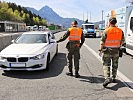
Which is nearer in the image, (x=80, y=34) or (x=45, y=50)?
(x=80, y=34)

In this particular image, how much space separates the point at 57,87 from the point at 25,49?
2.71m

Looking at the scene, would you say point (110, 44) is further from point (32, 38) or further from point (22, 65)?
point (32, 38)

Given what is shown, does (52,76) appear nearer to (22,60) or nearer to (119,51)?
(22,60)

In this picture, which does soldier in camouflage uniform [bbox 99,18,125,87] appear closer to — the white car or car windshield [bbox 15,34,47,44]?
the white car

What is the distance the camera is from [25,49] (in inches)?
370

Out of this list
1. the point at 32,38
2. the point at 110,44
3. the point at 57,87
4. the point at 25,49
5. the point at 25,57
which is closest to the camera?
the point at 57,87

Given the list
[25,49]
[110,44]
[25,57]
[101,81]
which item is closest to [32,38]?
[25,49]

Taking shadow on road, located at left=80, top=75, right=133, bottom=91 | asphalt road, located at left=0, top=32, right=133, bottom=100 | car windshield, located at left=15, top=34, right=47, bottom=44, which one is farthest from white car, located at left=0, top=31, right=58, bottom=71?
shadow on road, located at left=80, top=75, right=133, bottom=91

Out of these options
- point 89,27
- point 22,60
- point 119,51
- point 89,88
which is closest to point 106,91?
point 89,88

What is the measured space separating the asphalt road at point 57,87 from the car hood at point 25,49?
74cm

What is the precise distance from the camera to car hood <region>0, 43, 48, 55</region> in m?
9.03

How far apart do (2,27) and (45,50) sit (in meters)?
88.1

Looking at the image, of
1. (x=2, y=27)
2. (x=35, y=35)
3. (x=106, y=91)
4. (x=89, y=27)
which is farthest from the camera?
(x=2, y=27)

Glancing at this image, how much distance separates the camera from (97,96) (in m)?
6.31
